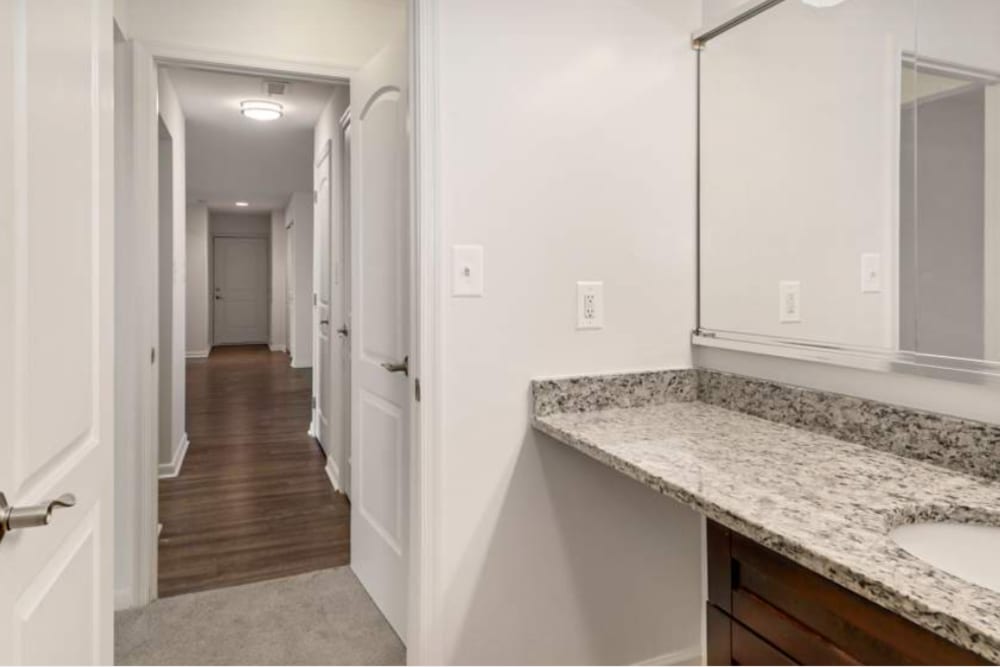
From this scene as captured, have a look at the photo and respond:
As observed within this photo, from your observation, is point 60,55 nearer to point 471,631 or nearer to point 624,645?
point 471,631

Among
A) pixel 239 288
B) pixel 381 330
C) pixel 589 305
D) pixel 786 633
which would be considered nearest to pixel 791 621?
pixel 786 633

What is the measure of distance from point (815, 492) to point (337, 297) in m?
2.87

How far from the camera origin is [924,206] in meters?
1.28

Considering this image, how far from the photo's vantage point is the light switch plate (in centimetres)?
159

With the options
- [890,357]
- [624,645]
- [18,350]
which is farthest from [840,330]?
[18,350]

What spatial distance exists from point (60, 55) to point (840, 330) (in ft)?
5.20

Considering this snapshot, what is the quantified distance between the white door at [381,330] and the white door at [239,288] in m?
10.0

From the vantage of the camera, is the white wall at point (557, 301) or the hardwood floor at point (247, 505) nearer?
the white wall at point (557, 301)

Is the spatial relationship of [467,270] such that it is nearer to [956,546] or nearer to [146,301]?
[956,546]

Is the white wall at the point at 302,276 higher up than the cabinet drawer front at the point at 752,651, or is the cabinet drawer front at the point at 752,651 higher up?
the white wall at the point at 302,276

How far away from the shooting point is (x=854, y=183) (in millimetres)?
1429

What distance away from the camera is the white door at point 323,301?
3.89 metres

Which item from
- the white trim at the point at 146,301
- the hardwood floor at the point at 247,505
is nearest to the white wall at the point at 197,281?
the hardwood floor at the point at 247,505

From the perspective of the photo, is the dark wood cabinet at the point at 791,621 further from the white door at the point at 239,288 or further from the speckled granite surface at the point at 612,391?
the white door at the point at 239,288
